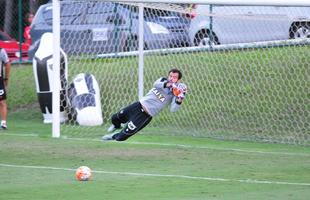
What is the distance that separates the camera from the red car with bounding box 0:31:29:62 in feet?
89.0

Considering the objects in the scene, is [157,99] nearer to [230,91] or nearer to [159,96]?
[159,96]

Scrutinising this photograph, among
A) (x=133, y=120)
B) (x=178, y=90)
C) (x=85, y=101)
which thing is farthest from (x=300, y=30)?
(x=85, y=101)

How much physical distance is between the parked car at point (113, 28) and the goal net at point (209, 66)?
0.03 m

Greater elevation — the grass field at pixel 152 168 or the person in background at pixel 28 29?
the person in background at pixel 28 29

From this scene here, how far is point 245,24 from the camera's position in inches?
758

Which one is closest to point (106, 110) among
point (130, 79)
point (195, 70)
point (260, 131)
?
point (130, 79)

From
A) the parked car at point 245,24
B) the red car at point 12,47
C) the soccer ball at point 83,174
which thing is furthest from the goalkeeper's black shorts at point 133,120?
the red car at point 12,47

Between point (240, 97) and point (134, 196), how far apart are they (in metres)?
9.35

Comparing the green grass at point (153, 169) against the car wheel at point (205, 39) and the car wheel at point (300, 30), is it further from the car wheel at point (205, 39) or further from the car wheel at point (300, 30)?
the car wheel at point (205, 39)

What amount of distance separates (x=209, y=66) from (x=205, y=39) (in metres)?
0.68

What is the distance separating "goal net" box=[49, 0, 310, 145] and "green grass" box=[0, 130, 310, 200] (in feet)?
4.48

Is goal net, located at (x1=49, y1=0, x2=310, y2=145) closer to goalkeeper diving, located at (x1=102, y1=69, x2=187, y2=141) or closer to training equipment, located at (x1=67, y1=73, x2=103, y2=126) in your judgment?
training equipment, located at (x1=67, y1=73, x2=103, y2=126)

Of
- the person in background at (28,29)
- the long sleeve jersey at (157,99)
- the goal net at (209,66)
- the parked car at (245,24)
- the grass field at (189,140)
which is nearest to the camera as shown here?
the grass field at (189,140)

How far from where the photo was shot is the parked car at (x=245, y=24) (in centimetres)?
1766
